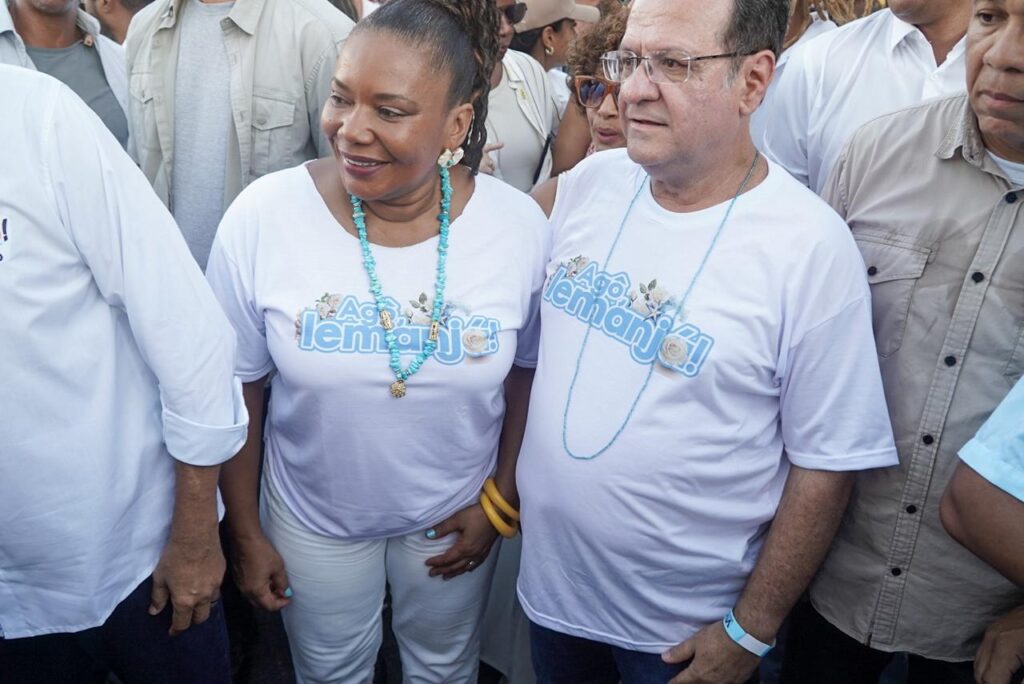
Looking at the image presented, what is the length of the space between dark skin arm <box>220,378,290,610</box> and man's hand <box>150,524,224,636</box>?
0.32 m

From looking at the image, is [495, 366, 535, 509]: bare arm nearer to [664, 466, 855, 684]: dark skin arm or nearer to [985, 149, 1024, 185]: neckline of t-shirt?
[664, 466, 855, 684]: dark skin arm

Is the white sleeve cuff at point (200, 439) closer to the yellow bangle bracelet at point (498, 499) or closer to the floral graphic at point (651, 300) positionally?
the yellow bangle bracelet at point (498, 499)

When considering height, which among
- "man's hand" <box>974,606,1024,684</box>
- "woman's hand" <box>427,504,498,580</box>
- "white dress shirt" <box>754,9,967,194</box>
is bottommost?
"woman's hand" <box>427,504,498,580</box>

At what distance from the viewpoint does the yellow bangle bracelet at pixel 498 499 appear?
2.43 metres

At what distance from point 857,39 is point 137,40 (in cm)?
245

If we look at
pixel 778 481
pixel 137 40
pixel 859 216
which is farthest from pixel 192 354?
pixel 137 40

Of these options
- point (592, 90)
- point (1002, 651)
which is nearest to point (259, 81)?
point (592, 90)

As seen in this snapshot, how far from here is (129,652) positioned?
2029 millimetres

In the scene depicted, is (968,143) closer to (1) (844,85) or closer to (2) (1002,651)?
(1) (844,85)

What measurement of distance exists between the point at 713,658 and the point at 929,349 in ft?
2.70

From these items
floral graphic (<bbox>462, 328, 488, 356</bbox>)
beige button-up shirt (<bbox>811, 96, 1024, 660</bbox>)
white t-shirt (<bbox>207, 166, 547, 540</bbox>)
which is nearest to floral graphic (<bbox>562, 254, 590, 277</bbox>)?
white t-shirt (<bbox>207, 166, 547, 540</bbox>)

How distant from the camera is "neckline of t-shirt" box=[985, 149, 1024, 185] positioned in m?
1.94

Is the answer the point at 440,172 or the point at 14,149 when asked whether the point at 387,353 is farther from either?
the point at 14,149

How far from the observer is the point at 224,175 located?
10.8 feet
